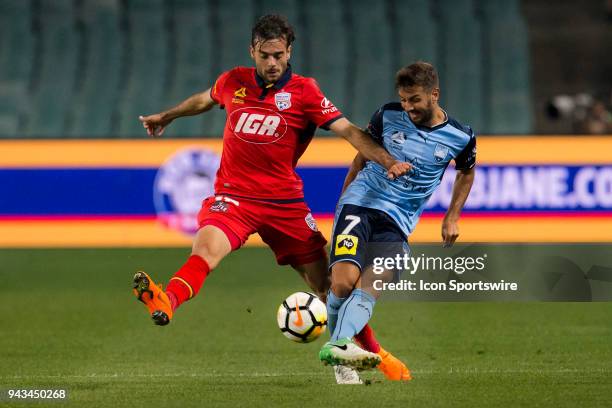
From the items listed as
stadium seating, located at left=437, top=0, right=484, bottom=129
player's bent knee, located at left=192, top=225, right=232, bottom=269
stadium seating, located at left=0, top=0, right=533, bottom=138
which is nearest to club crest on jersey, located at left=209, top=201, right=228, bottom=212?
player's bent knee, located at left=192, top=225, right=232, bottom=269

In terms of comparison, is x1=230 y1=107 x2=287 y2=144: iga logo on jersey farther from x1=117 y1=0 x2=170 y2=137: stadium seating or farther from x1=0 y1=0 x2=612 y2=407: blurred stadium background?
x1=117 y1=0 x2=170 y2=137: stadium seating

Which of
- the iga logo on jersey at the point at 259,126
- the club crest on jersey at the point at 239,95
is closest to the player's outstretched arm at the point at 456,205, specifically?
the iga logo on jersey at the point at 259,126

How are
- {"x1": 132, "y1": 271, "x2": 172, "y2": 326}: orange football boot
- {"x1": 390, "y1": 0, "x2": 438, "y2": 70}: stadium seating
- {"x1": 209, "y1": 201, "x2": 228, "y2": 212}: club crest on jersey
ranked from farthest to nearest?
{"x1": 390, "y1": 0, "x2": 438, "y2": 70}: stadium seating, {"x1": 209, "y1": 201, "x2": 228, "y2": 212}: club crest on jersey, {"x1": 132, "y1": 271, "x2": 172, "y2": 326}: orange football boot

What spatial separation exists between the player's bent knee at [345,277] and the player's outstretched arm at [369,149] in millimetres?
543

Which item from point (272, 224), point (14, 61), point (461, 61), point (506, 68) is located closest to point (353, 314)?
point (272, 224)

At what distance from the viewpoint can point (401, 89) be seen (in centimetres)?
605

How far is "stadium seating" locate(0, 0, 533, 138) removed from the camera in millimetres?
15281

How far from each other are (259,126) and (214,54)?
9538 mm

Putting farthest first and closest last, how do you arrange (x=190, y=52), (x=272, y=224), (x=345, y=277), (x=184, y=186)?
(x=190, y=52) → (x=184, y=186) → (x=272, y=224) → (x=345, y=277)

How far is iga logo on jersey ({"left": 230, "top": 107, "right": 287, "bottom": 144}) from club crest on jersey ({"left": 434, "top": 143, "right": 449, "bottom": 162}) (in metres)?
0.85

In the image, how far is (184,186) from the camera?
12.9m

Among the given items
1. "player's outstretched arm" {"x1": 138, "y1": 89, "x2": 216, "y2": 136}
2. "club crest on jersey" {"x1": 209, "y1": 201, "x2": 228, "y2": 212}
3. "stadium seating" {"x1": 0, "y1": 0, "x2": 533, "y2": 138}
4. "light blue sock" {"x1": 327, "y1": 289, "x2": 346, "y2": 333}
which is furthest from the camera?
"stadium seating" {"x1": 0, "y1": 0, "x2": 533, "y2": 138}

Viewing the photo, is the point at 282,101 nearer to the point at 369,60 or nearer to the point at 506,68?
the point at 369,60

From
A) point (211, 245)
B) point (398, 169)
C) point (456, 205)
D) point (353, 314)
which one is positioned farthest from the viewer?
point (456, 205)
